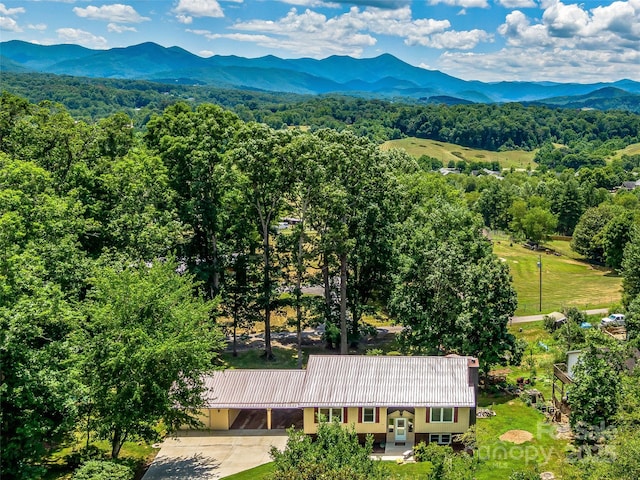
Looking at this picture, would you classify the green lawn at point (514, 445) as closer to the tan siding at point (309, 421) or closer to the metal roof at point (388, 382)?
the metal roof at point (388, 382)

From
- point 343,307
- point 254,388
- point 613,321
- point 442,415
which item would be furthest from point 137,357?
point 613,321

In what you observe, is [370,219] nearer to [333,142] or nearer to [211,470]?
[333,142]

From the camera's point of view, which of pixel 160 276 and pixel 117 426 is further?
pixel 160 276

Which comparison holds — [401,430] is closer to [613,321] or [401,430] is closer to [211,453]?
[211,453]

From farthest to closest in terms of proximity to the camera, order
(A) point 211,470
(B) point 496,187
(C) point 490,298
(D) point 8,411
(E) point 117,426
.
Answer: (B) point 496,187 → (C) point 490,298 → (A) point 211,470 → (E) point 117,426 → (D) point 8,411

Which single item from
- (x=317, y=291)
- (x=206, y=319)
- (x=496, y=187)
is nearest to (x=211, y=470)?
(x=206, y=319)

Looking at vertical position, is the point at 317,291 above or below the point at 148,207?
below
